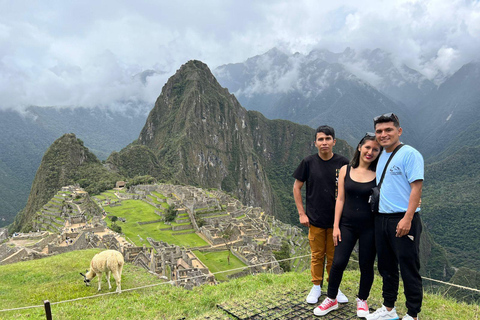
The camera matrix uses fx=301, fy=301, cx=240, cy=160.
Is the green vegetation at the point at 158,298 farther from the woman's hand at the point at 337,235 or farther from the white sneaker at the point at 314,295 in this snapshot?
the woman's hand at the point at 337,235

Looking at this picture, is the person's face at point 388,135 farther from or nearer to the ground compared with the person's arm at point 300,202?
farther from the ground

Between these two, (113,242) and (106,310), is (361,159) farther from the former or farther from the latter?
(113,242)

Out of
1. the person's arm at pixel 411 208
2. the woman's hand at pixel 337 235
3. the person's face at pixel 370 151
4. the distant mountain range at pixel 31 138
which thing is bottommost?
the woman's hand at pixel 337 235

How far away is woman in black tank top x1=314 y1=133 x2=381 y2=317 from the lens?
3988 millimetres

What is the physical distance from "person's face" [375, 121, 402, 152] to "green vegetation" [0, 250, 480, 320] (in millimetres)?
2322

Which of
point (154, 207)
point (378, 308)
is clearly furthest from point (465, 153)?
point (378, 308)

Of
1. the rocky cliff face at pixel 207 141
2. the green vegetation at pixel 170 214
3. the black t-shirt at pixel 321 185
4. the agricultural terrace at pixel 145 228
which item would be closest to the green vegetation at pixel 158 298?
A: the black t-shirt at pixel 321 185

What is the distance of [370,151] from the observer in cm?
407

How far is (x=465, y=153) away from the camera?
11362cm

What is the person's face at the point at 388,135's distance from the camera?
12.5 feet

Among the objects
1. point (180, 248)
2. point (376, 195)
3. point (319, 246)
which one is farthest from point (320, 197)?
point (180, 248)

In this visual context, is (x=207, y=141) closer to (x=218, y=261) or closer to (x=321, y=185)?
(x=218, y=261)

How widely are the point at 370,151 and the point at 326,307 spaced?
7.25ft

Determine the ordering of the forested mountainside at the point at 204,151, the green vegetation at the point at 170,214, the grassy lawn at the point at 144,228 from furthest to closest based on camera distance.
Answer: the forested mountainside at the point at 204,151, the green vegetation at the point at 170,214, the grassy lawn at the point at 144,228
